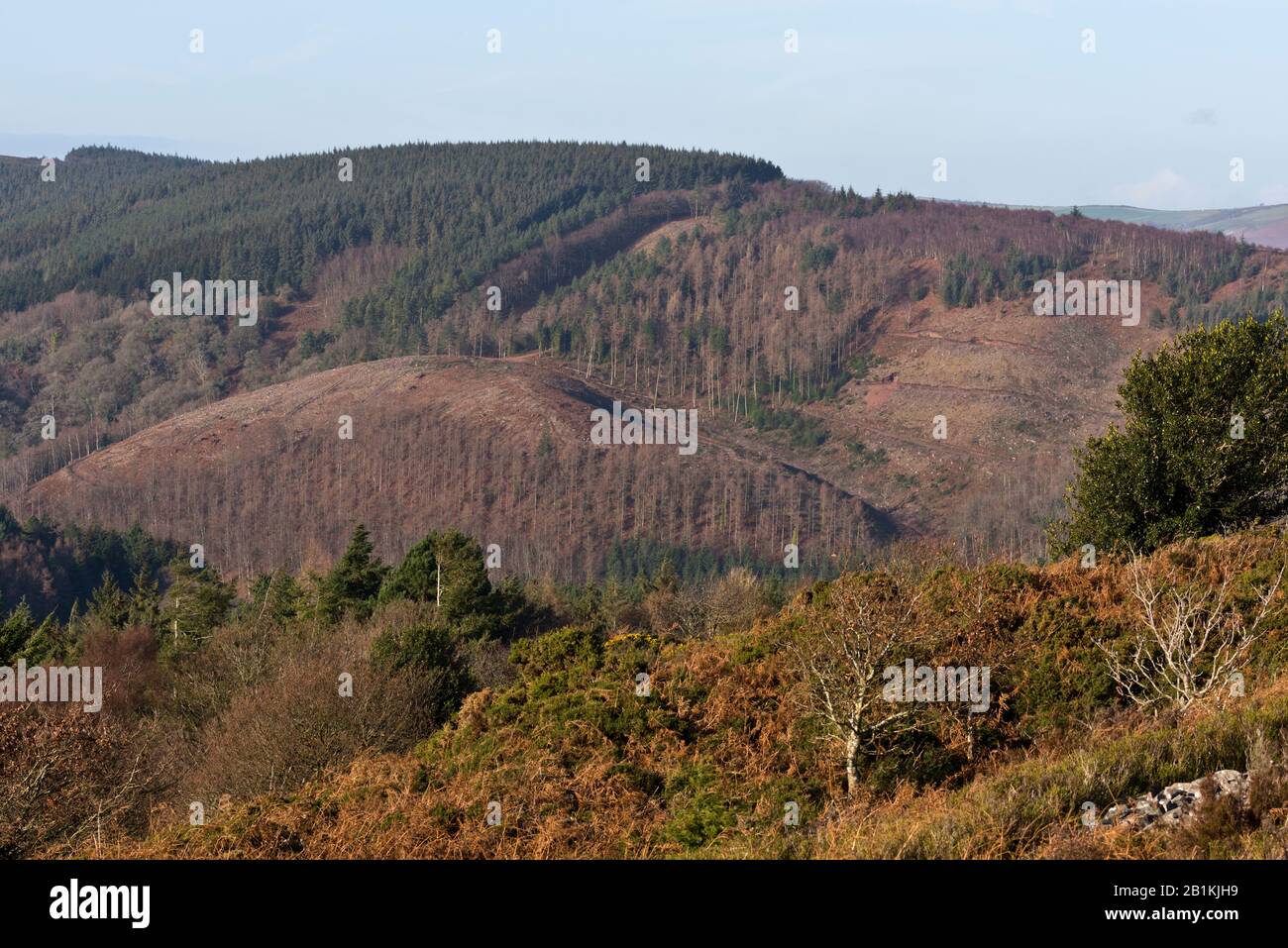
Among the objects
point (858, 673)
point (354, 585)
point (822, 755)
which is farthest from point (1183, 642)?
point (354, 585)

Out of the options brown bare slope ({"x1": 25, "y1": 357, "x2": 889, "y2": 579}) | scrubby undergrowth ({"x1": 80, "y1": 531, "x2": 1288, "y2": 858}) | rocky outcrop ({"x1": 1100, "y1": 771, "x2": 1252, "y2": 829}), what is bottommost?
brown bare slope ({"x1": 25, "y1": 357, "x2": 889, "y2": 579})

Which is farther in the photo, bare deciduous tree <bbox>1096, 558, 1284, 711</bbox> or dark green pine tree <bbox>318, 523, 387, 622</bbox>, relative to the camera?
dark green pine tree <bbox>318, 523, 387, 622</bbox>

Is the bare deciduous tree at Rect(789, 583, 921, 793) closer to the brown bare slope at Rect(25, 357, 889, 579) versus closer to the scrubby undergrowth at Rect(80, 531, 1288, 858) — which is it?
the scrubby undergrowth at Rect(80, 531, 1288, 858)

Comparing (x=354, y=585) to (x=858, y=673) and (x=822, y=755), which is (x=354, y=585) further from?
(x=858, y=673)

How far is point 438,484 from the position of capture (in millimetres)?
144750

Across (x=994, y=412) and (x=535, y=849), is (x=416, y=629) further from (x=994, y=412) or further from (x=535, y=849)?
(x=994, y=412)

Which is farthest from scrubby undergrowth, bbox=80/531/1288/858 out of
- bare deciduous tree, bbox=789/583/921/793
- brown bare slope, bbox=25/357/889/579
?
brown bare slope, bbox=25/357/889/579

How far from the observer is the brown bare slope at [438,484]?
438 feet

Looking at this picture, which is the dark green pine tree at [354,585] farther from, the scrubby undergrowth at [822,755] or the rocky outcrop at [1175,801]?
the rocky outcrop at [1175,801]

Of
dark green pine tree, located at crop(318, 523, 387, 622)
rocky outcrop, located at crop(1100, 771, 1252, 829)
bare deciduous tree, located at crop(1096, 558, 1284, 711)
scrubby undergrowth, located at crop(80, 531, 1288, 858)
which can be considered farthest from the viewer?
dark green pine tree, located at crop(318, 523, 387, 622)

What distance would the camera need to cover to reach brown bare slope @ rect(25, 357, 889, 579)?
13362 cm

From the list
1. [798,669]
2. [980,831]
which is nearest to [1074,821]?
[980,831]
